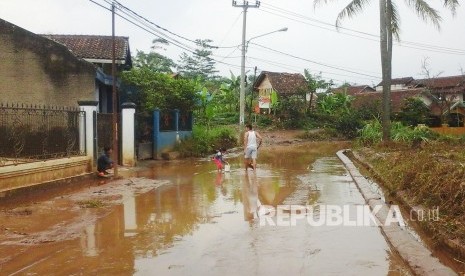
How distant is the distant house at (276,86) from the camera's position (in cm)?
4206

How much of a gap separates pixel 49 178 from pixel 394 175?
832cm

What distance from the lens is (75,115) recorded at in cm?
1312

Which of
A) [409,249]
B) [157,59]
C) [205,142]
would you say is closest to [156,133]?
[205,142]

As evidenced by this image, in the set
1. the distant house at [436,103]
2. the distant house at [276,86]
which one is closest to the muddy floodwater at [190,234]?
the distant house at [436,103]

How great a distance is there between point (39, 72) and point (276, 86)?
29895 mm

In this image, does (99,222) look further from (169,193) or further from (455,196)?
(455,196)

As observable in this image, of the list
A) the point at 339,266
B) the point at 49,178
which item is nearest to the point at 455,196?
the point at 339,266

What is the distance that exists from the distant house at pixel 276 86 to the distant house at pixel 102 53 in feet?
61.3

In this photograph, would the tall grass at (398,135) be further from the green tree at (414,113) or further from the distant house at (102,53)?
the distant house at (102,53)

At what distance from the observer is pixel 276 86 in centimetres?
4400

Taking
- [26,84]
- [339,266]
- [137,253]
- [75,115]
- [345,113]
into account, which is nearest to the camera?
[339,266]

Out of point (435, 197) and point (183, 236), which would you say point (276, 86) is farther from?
point (183, 236)
